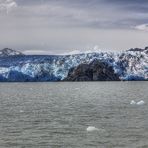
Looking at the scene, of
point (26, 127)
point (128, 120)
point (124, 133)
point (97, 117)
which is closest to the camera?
point (124, 133)

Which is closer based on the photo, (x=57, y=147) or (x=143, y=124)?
(x=57, y=147)

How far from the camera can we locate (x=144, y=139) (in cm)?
3102

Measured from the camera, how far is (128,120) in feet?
137

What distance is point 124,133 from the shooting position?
110 feet

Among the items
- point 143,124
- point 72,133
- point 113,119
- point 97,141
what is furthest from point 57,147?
point 113,119

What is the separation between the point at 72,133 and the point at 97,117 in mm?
11518

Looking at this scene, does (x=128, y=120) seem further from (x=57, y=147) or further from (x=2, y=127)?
(x=57, y=147)

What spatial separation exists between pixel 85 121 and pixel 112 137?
33.3 ft

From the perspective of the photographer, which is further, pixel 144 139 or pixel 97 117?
pixel 97 117

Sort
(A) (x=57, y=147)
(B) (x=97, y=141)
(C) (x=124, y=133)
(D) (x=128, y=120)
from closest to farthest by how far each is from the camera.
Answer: (A) (x=57, y=147) → (B) (x=97, y=141) → (C) (x=124, y=133) → (D) (x=128, y=120)

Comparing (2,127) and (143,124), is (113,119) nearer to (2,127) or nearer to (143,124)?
(143,124)

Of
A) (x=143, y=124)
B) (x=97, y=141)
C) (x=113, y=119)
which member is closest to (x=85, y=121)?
(x=113, y=119)

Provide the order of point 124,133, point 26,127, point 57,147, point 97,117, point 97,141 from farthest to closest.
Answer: point 97,117, point 26,127, point 124,133, point 97,141, point 57,147

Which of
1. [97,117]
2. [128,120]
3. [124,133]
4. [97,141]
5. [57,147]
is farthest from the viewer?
[97,117]
